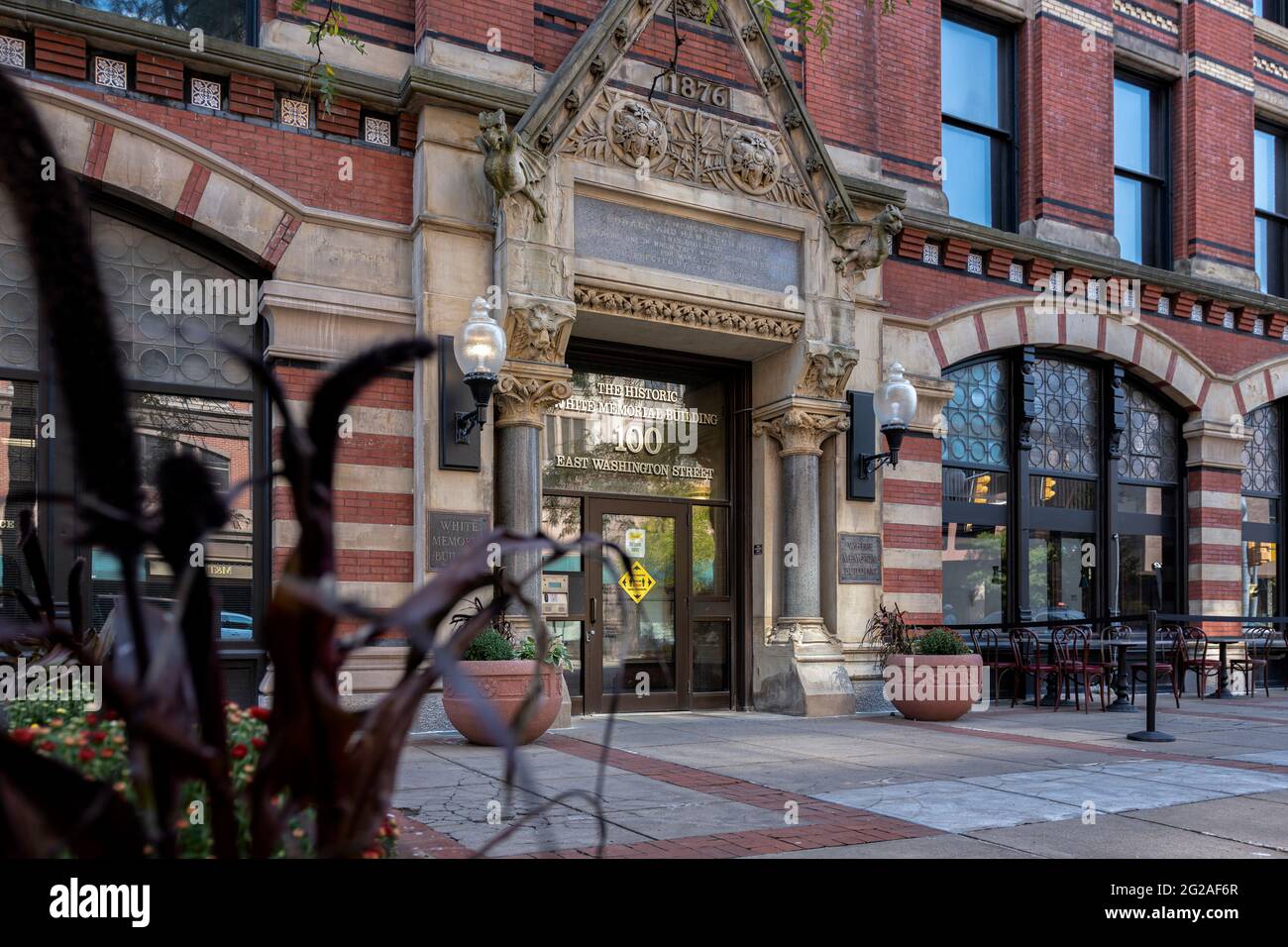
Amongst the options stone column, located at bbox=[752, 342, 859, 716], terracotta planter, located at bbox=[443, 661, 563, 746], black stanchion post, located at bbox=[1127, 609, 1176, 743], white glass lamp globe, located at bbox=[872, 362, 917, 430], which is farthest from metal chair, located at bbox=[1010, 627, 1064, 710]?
terracotta planter, located at bbox=[443, 661, 563, 746]

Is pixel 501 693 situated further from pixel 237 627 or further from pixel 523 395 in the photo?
pixel 523 395

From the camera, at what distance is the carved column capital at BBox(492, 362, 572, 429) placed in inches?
398

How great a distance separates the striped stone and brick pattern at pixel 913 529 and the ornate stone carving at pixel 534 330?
14.7 feet

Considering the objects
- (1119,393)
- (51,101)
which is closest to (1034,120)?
(1119,393)

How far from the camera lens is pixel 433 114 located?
33.0 feet

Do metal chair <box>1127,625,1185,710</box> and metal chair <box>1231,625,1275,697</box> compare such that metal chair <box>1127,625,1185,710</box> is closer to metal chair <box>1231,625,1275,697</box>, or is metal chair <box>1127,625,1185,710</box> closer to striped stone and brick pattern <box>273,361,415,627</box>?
metal chair <box>1231,625,1275,697</box>

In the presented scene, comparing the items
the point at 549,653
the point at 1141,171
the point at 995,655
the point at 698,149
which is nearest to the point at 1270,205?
the point at 1141,171

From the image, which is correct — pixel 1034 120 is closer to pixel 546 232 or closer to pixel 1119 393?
pixel 1119 393

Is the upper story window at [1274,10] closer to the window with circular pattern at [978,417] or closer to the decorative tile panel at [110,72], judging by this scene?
the window with circular pattern at [978,417]

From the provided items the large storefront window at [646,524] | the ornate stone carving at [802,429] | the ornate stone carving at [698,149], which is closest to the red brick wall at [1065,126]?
the ornate stone carving at [698,149]

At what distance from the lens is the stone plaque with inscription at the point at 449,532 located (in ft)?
31.8

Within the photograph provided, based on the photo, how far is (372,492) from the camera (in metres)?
9.68

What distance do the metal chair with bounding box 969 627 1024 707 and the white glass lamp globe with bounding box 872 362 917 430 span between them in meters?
2.94

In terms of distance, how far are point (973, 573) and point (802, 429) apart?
3.63 m
